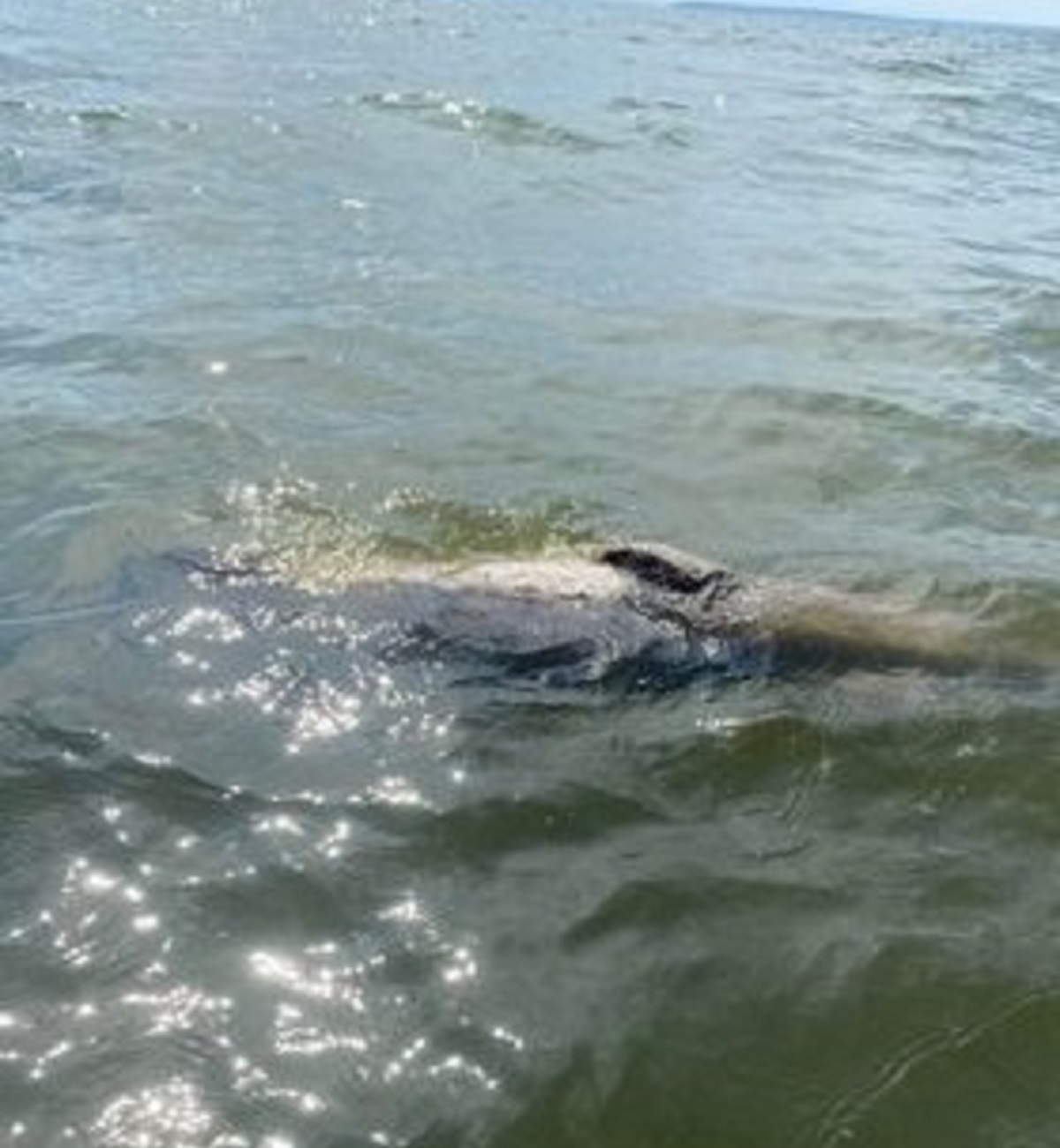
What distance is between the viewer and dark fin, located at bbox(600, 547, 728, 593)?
6629mm

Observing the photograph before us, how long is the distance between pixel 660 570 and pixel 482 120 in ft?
57.7

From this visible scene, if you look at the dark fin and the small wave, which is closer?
the dark fin

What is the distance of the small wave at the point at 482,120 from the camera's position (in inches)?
856

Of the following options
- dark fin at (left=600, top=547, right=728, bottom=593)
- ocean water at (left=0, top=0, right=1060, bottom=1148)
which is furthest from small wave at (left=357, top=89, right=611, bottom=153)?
dark fin at (left=600, top=547, right=728, bottom=593)

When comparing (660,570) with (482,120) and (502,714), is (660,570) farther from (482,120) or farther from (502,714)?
(482,120)

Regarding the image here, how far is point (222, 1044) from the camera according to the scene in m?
4.27

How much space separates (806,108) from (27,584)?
2585 centimetres

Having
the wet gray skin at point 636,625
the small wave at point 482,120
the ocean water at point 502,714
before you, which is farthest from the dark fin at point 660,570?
the small wave at point 482,120

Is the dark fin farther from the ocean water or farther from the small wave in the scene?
the small wave

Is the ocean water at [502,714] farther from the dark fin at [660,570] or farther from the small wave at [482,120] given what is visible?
the small wave at [482,120]

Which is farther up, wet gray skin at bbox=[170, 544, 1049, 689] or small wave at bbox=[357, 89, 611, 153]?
wet gray skin at bbox=[170, 544, 1049, 689]

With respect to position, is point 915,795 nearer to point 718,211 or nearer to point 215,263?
point 215,263

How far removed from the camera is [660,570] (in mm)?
6719

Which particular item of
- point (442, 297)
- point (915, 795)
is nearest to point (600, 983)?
point (915, 795)
